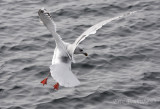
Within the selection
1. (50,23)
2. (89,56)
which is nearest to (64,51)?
(50,23)

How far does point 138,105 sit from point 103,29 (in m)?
5.00

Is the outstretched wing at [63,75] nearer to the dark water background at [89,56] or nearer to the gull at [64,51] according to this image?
the gull at [64,51]

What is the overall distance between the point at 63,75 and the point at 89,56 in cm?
389

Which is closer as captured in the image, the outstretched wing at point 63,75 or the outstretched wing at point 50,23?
the outstretched wing at point 63,75

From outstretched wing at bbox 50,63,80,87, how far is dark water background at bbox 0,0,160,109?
4.58 feet

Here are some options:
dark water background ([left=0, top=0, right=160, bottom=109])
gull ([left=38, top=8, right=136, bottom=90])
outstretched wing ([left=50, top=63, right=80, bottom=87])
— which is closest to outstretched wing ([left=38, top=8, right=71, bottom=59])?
gull ([left=38, top=8, right=136, bottom=90])

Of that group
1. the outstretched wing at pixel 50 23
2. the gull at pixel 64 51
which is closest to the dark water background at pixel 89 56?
the gull at pixel 64 51

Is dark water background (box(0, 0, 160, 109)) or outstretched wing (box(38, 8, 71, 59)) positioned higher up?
outstretched wing (box(38, 8, 71, 59))

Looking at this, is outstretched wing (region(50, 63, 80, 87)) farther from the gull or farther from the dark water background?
the dark water background

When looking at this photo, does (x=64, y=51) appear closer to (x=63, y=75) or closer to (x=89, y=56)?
(x=63, y=75)

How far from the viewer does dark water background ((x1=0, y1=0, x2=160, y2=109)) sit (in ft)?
31.2

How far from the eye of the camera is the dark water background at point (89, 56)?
9.52 meters

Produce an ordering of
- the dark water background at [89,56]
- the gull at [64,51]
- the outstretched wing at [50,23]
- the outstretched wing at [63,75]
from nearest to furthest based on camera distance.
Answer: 1. the outstretched wing at [63,75]
2. the gull at [64,51]
3. the outstretched wing at [50,23]
4. the dark water background at [89,56]

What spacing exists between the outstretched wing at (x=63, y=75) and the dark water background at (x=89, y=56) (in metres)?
1.40
